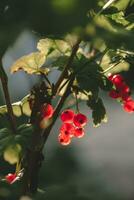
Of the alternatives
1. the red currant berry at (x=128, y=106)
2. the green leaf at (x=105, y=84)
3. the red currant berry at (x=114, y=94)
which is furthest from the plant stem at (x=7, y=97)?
the red currant berry at (x=128, y=106)

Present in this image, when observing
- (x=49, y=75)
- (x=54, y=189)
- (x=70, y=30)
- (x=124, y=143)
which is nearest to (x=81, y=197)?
(x=54, y=189)

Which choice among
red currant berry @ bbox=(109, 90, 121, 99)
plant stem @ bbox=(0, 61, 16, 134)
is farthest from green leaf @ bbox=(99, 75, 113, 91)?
plant stem @ bbox=(0, 61, 16, 134)

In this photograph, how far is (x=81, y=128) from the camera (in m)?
1.41

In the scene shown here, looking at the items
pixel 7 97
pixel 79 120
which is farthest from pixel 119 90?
pixel 7 97

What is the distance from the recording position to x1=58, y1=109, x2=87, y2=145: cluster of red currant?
54.1 inches

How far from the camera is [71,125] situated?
140cm

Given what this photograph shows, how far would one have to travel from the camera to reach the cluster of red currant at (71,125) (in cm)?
137

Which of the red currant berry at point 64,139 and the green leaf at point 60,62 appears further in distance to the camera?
the red currant berry at point 64,139

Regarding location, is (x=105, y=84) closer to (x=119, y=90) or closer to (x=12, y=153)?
(x=119, y=90)

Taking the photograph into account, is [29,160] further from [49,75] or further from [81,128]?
[81,128]

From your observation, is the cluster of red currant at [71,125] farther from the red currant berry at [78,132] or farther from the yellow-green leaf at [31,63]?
the yellow-green leaf at [31,63]

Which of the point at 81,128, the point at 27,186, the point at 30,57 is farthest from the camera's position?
the point at 81,128

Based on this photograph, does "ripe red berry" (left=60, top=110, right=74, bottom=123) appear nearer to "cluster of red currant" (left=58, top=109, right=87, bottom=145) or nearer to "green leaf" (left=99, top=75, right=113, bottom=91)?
"cluster of red currant" (left=58, top=109, right=87, bottom=145)

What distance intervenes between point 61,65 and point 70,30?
2.08 ft
